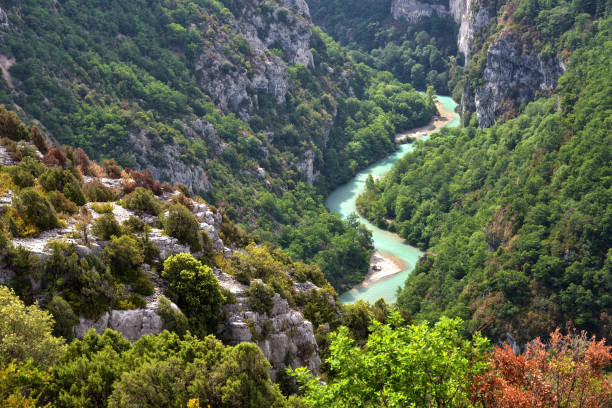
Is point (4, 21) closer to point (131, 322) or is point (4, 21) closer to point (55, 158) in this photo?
point (55, 158)

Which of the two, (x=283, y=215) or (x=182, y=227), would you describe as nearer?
(x=182, y=227)

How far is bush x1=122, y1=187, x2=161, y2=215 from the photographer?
45.0 meters

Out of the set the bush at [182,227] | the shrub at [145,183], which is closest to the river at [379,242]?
the shrub at [145,183]

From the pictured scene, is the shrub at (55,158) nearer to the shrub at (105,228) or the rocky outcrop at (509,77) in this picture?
the shrub at (105,228)

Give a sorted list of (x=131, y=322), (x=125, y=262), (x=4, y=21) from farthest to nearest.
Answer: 1. (x=4, y=21)
2. (x=125, y=262)
3. (x=131, y=322)

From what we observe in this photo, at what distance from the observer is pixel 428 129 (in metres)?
185

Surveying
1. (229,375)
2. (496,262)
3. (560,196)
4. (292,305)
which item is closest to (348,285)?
(496,262)

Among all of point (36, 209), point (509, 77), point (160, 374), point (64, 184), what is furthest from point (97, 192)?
point (509, 77)

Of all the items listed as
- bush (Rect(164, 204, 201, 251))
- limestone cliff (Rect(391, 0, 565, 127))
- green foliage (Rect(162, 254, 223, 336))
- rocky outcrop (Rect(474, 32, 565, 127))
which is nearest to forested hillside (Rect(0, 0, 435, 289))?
limestone cliff (Rect(391, 0, 565, 127))

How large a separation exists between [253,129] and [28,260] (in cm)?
10324

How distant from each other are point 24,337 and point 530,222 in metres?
79.8

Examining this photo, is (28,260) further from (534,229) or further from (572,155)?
(572,155)

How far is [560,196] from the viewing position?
91.4 m

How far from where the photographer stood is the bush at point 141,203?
45.0 m
